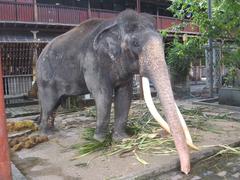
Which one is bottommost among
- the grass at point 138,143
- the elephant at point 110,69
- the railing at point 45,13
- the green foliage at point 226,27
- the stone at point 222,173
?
the stone at point 222,173

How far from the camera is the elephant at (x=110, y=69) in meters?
3.91

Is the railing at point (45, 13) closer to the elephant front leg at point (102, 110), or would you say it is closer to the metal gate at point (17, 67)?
the metal gate at point (17, 67)

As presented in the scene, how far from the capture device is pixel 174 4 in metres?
10.9

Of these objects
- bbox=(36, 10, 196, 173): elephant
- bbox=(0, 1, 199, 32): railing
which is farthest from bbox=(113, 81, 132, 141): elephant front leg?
bbox=(0, 1, 199, 32): railing

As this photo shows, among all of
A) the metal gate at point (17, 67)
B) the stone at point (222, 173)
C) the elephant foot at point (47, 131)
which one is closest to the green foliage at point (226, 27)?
the stone at point (222, 173)

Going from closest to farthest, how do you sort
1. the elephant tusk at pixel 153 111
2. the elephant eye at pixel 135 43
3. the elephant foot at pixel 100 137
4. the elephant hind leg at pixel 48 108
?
the elephant tusk at pixel 153 111 < the elephant eye at pixel 135 43 < the elephant foot at pixel 100 137 < the elephant hind leg at pixel 48 108

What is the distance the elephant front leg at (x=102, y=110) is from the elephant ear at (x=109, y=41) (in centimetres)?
57

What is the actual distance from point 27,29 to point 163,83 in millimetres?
13424

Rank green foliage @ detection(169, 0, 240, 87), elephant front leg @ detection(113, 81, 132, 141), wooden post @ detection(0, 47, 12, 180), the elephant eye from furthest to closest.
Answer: green foliage @ detection(169, 0, 240, 87)
elephant front leg @ detection(113, 81, 132, 141)
the elephant eye
wooden post @ detection(0, 47, 12, 180)

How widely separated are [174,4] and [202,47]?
6.00 ft

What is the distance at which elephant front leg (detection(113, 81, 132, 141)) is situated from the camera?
16.6 feet

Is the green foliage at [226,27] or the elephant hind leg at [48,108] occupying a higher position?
the green foliage at [226,27]

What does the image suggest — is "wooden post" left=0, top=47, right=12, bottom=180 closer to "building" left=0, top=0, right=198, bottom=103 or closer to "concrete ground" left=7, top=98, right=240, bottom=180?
"concrete ground" left=7, top=98, right=240, bottom=180

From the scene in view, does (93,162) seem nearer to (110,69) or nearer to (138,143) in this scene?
(138,143)
